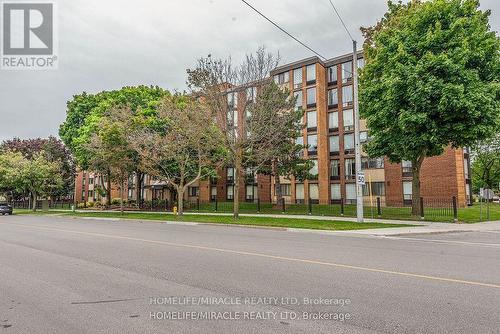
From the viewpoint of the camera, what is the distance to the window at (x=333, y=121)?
140ft

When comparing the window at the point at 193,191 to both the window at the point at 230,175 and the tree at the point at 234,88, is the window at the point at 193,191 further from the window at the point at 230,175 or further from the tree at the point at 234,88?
the tree at the point at 234,88

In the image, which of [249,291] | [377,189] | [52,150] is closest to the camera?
[249,291]

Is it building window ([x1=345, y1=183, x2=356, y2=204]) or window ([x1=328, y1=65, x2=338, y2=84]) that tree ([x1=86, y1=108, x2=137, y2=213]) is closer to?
building window ([x1=345, y1=183, x2=356, y2=204])

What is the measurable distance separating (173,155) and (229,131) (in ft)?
18.9

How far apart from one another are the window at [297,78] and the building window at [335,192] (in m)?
12.9

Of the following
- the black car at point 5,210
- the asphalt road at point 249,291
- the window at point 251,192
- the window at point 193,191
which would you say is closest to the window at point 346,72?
the window at point 251,192

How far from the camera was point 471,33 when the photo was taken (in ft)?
66.2

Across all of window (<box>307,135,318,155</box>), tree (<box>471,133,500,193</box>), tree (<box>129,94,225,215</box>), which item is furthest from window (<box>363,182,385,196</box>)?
tree (<box>129,94,225,215</box>)

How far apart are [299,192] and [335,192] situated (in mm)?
4242

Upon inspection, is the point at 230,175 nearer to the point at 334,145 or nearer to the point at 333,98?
the point at 334,145

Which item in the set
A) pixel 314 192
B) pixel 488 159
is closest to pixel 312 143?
pixel 314 192

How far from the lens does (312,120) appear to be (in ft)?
142

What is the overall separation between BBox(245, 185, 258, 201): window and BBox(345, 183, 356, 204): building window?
1197 centimetres

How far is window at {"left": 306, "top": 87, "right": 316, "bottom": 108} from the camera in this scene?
4303cm
